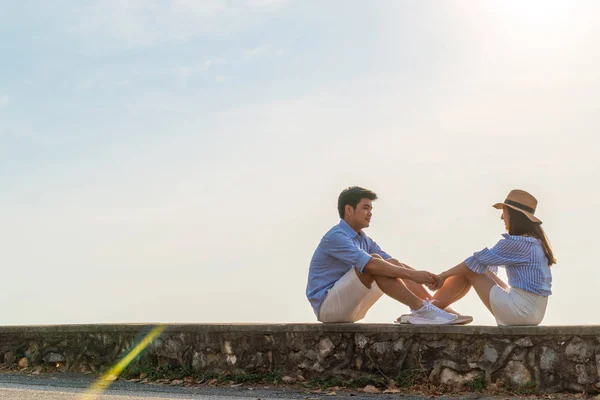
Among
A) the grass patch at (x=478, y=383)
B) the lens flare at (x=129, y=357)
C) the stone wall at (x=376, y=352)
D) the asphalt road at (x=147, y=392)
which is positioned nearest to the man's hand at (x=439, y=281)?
the stone wall at (x=376, y=352)

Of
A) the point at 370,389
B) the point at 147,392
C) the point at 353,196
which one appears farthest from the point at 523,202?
the point at 147,392

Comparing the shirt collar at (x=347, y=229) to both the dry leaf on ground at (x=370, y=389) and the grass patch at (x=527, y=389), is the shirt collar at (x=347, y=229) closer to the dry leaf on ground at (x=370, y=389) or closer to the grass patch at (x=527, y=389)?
Answer: the dry leaf on ground at (x=370, y=389)

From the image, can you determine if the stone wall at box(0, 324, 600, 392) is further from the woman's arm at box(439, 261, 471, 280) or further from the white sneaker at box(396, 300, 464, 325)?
the woman's arm at box(439, 261, 471, 280)

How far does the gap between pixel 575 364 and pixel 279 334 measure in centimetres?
300

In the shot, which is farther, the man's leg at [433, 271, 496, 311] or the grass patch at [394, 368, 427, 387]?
the grass patch at [394, 368, 427, 387]

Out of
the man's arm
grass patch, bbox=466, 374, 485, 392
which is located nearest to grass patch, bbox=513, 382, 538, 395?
grass patch, bbox=466, 374, 485, 392

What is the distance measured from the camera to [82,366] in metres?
9.21

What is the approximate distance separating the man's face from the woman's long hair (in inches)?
57.3

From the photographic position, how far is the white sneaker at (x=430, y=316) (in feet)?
23.5

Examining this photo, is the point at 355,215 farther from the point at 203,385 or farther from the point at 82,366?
the point at 82,366

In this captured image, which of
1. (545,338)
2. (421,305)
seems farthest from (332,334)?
(545,338)

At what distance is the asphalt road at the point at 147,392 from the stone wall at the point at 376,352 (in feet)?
1.07

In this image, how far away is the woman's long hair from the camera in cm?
711

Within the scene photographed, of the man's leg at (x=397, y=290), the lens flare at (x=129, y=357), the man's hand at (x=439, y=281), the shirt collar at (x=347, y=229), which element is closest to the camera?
the man's leg at (x=397, y=290)
